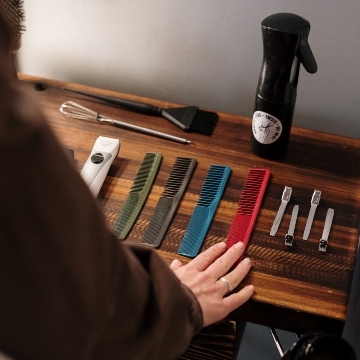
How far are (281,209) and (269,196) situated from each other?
0.14ft

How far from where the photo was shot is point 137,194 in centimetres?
103

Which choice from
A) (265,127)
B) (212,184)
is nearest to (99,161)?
(212,184)

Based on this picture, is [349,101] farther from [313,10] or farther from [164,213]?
[164,213]

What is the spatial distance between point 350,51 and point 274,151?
26cm

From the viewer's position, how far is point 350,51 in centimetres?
114

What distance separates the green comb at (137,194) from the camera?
3.20ft

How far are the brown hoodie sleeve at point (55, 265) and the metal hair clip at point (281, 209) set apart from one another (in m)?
0.39

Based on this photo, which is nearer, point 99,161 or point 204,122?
point 99,161

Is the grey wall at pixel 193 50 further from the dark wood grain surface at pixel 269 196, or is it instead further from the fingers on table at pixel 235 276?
the fingers on table at pixel 235 276

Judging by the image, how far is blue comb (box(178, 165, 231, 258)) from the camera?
946 mm

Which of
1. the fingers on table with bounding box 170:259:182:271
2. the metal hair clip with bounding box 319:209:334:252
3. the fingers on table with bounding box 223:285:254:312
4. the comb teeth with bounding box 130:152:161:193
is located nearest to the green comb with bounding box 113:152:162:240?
the comb teeth with bounding box 130:152:161:193

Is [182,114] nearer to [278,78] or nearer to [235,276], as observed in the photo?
[278,78]

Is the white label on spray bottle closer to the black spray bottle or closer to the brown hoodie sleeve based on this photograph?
the black spray bottle

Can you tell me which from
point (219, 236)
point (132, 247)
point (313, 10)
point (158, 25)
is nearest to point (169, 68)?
point (158, 25)
